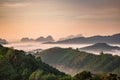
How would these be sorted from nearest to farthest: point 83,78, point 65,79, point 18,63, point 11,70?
point 83,78 < point 65,79 < point 11,70 < point 18,63

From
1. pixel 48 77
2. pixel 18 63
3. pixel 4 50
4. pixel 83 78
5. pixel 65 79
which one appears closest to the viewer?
pixel 83 78

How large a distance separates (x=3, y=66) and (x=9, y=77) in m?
11.5

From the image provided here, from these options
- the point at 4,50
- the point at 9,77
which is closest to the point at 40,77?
the point at 9,77

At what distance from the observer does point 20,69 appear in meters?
144

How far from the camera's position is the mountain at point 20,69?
134 metres

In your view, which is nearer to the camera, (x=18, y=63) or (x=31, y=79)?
(x=31, y=79)

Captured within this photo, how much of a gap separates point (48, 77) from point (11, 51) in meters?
35.3

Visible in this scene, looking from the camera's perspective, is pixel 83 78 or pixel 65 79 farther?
pixel 65 79

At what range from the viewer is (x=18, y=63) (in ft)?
489

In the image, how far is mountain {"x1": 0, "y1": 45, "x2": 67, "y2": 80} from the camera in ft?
439

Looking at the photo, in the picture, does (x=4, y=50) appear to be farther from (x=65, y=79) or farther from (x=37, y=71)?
(x=65, y=79)

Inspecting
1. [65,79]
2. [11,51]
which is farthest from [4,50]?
[65,79]

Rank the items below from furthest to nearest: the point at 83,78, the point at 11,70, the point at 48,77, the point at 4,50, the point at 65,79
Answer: the point at 4,50, the point at 11,70, the point at 48,77, the point at 65,79, the point at 83,78

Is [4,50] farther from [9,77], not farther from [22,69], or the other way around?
[9,77]
